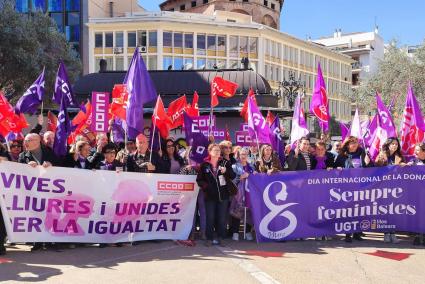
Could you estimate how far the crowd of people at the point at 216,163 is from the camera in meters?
8.50

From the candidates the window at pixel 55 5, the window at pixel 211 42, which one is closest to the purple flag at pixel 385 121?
the window at pixel 211 42

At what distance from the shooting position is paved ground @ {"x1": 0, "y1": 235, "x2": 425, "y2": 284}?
6387 millimetres

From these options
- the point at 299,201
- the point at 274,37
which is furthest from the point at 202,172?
the point at 274,37

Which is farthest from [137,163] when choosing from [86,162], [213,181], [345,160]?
[345,160]

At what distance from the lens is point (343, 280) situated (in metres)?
6.38

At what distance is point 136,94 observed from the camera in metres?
8.96

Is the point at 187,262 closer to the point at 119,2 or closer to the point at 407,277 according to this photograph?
the point at 407,277

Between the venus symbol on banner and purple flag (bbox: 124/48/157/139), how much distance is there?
2.38 m

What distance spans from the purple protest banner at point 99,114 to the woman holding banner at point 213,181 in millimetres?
3039

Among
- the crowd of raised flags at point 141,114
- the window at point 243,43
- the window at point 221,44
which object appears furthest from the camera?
the window at point 243,43

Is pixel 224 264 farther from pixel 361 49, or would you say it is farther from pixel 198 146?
pixel 361 49

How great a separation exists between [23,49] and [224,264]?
19180 millimetres

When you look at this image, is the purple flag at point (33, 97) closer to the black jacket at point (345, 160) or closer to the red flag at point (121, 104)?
the red flag at point (121, 104)

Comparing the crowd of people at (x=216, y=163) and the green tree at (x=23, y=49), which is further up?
the green tree at (x=23, y=49)
